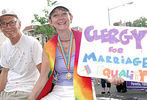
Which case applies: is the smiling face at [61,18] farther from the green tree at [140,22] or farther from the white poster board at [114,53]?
the green tree at [140,22]

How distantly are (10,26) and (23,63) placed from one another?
1.62ft

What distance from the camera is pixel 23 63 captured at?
2.51 m

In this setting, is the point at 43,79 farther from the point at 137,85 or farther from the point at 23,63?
the point at 137,85

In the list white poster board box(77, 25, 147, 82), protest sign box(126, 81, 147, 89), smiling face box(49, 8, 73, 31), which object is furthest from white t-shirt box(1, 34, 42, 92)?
protest sign box(126, 81, 147, 89)

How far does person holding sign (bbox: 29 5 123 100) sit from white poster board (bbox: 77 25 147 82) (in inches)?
3.9

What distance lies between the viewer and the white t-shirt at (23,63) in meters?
2.50

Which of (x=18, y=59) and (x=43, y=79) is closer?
(x=43, y=79)

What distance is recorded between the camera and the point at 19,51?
8.28 feet

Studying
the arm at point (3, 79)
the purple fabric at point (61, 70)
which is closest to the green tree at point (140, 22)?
the arm at point (3, 79)

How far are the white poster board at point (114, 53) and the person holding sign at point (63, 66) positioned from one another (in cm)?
10

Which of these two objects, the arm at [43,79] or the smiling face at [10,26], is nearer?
the arm at [43,79]

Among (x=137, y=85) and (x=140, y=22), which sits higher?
(x=140, y=22)

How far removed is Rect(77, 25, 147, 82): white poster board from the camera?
206cm

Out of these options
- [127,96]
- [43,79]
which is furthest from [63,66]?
[127,96]
